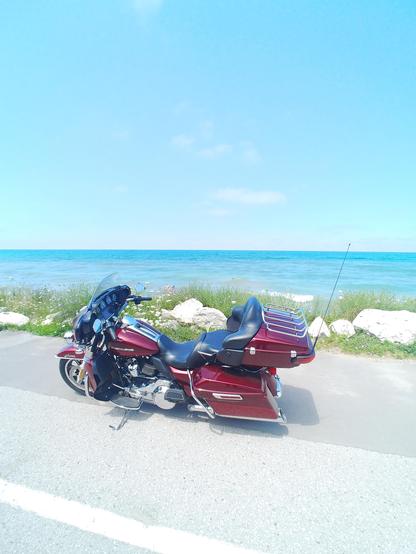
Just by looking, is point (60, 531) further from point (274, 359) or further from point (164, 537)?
point (274, 359)

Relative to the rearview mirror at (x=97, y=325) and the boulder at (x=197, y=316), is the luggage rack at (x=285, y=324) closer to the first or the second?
the rearview mirror at (x=97, y=325)

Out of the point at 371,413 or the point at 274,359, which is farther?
the point at 371,413

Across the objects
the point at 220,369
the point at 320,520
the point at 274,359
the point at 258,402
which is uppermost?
the point at 274,359

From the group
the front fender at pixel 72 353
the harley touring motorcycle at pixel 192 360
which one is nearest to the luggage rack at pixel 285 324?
the harley touring motorcycle at pixel 192 360

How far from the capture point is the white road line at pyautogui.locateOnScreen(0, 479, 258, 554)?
1597mm

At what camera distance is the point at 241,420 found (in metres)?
2.85

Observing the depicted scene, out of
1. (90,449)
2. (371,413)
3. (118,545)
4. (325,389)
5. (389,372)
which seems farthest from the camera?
(389,372)

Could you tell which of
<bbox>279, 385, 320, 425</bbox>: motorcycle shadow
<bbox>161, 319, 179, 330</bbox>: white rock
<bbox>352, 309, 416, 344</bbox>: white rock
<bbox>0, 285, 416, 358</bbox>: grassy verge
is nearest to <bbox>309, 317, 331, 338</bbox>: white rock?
<bbox>0, 285, 416, 358</bbox>: grassy verge

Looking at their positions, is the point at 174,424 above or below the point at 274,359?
below

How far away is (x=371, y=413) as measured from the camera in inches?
116

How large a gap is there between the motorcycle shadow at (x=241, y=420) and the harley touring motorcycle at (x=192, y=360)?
0.16m

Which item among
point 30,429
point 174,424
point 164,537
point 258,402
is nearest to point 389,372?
point 258,402

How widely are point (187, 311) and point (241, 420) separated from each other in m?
3.54

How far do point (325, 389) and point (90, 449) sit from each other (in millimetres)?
2684
